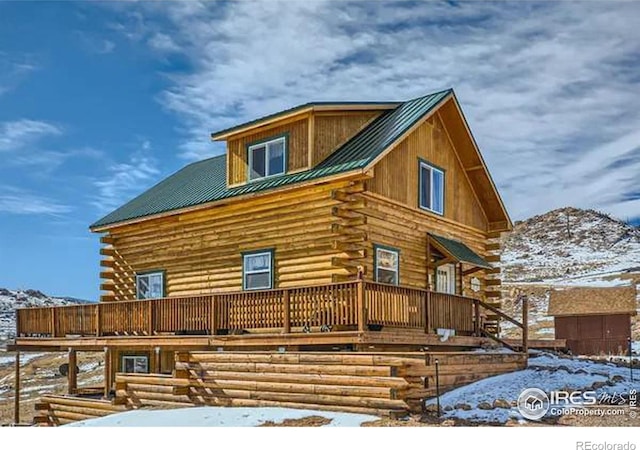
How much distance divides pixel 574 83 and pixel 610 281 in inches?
974

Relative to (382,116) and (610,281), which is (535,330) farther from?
(382,116)

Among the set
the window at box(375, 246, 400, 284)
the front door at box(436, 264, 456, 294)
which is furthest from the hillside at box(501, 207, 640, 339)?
the window at box(375, 246, 400, 284)

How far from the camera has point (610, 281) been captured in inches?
1528

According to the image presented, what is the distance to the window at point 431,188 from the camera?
20.7m

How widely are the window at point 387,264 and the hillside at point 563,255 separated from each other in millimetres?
17963

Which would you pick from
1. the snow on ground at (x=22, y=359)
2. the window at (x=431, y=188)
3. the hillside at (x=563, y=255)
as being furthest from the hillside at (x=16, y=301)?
the window at (x=431, y=188)

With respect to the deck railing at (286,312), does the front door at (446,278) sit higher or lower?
higher

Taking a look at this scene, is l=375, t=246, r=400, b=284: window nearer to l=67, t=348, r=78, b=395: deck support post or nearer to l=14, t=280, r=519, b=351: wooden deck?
l=14, t=280, r=519, b=351: wooden deck

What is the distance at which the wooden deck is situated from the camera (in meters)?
15.6

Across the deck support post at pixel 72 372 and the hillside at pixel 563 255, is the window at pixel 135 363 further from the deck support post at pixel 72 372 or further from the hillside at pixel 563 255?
the hillside at pixel 563 255

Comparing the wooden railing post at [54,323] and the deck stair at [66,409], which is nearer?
the deck stair at [66,409]

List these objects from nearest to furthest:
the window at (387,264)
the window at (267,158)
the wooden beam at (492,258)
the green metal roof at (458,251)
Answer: the window at (387,264) < the green metal roof at (458,251) < the window at (267,158) < the wooden beam at (492,258)

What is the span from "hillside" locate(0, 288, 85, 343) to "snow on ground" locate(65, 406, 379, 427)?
29406 millimetres

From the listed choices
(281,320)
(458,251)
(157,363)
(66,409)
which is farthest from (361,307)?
(66,409)
